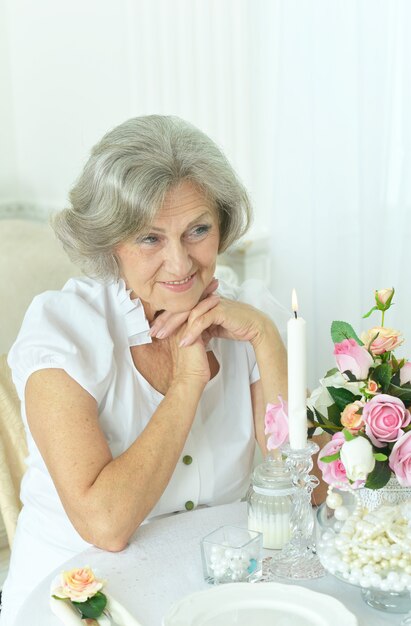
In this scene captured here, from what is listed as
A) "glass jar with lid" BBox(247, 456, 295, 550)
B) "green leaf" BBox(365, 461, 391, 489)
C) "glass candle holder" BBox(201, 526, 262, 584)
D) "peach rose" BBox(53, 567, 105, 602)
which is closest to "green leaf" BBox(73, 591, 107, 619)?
"peach rose" BBox(53, 567, 105, 602)

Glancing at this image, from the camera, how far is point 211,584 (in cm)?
148

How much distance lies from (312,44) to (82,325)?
48.6 inches

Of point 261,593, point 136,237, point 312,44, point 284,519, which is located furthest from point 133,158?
point 312,44

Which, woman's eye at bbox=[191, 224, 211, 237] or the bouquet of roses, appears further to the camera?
woman's eye at bbox=[191, 224, 211, 237]

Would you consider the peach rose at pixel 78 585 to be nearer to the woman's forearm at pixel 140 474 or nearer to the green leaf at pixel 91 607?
the green leaf at pixel 91 607

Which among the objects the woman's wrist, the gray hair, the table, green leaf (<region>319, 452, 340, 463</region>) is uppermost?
the gray hair

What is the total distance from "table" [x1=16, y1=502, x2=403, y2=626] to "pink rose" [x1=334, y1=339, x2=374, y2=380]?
0.34 metres

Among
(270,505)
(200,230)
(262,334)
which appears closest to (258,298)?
(262,334)

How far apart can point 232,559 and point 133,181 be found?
2.42 ft

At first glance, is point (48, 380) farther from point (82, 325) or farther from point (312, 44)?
point (312, 44)

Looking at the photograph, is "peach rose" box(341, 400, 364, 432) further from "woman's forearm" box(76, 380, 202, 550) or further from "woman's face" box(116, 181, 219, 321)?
"woman's face" box(116, 181, 219, 321)

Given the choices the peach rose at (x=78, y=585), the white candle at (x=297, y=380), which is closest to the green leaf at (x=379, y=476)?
the white candle at (x=297, y=380)

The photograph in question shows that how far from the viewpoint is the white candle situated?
4.29ft

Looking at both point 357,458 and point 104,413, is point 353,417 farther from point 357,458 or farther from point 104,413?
point 104,413
